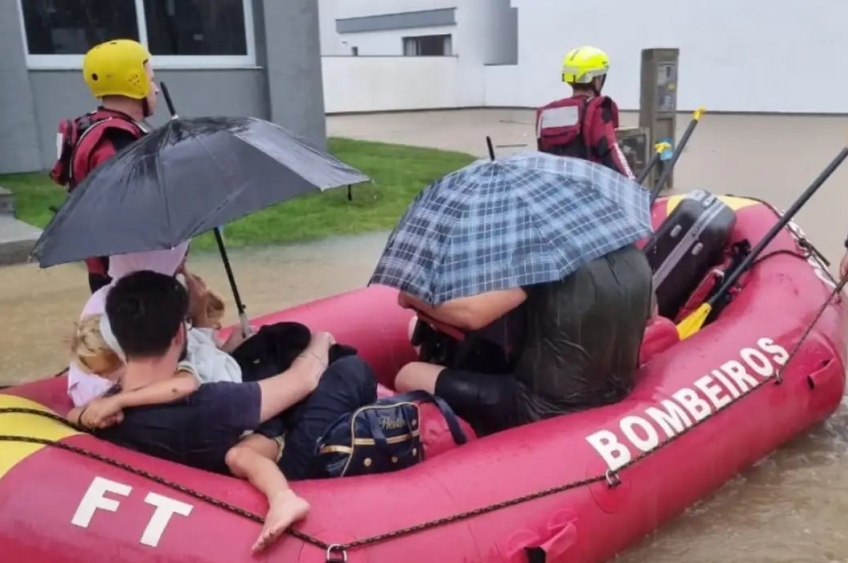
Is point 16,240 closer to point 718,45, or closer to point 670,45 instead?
point 718,45

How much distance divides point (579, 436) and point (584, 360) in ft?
0.82

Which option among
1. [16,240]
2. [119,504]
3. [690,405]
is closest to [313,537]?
[119,504]

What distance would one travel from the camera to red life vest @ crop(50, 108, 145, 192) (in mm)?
3188

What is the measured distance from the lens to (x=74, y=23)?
10602mm

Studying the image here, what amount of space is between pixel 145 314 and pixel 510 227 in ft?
3.66

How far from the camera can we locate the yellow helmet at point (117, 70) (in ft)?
10.5

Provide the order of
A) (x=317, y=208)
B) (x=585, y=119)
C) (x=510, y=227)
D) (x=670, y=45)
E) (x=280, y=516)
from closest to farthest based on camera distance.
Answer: (x=280, y=516) → (x=510, y=227) → (x=585, y=119) → (x=317, y=208) → (x=670, y=45)

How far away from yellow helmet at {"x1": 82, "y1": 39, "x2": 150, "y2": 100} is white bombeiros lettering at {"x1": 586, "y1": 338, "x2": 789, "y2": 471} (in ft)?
6.55

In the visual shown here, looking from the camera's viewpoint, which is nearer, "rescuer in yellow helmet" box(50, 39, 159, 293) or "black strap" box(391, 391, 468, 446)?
"black strap" box(391, 391, 468, 446)

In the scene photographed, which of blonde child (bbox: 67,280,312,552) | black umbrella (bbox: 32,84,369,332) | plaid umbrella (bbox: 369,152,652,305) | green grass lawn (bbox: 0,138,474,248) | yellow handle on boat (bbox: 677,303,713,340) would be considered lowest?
green grass lawn (bbox: 0,138,474,248)

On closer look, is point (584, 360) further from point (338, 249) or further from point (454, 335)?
point (338, 249)

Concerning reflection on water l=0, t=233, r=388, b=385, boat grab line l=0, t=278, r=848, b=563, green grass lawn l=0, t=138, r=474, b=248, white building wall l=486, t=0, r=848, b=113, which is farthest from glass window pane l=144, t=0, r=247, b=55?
white building wall l=486, t=0, r=848, b=113

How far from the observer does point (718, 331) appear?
357 centimetres

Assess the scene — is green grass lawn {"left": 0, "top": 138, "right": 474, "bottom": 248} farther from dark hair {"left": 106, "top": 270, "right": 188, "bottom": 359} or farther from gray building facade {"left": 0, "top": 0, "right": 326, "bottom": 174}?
dark hair {"left": 106, "top": 270, "right": 188, "bottom": 359}
